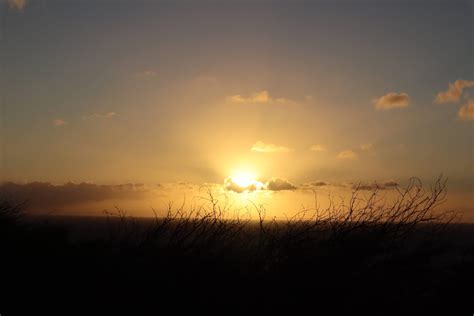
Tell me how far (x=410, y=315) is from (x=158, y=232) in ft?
21.8

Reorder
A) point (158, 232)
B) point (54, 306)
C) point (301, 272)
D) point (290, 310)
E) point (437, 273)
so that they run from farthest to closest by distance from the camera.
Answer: point (437, 273)
point (158, 232)
point (301, 272)
point (290, 310)
point (54, 306)

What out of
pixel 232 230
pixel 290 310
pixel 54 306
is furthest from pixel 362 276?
pixel 54 306

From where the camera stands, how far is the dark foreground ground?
32.7ft

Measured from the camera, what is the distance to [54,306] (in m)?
9.54

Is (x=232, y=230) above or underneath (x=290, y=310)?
above

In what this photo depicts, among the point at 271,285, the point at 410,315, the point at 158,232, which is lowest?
the point at 410,315

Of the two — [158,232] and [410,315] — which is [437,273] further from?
[158,232]

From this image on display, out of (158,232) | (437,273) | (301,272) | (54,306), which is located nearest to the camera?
(54,306)

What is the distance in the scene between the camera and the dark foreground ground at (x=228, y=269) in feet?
32.7

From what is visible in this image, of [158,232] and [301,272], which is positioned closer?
[301,272]

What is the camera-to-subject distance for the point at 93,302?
976 centimetres

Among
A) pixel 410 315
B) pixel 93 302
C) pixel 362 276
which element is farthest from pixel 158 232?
pixel 410 315

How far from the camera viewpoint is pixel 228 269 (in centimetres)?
1117

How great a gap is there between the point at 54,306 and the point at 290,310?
5026 millimetres
